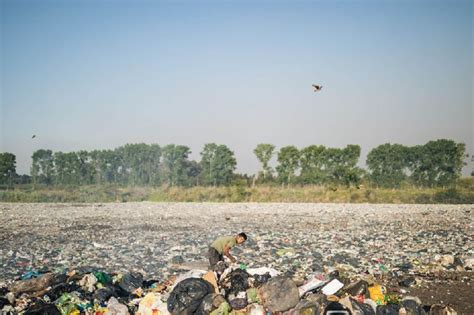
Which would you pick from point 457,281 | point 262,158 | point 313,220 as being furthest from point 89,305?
point 262,158

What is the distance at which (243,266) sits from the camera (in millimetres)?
8102

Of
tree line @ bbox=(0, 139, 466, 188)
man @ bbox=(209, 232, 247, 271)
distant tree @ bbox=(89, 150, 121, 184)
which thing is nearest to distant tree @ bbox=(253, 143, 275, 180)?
tree line @ bbox=(0, 139, 466, 188)

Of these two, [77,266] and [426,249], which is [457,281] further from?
[77,266]

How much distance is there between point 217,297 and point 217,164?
3737 centimetres

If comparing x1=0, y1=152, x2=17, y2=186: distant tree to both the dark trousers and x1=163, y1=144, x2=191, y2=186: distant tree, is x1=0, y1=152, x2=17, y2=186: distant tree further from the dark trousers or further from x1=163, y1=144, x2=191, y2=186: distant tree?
the dark trousers

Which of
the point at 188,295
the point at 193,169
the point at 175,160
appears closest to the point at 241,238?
the point at 188,295

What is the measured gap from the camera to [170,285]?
718 cm

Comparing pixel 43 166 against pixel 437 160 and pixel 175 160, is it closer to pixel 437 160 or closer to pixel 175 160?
pixel 175 160

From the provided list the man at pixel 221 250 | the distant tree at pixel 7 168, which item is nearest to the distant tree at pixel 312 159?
the distant tree at pixel 7 168

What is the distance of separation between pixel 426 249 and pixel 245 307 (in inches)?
250

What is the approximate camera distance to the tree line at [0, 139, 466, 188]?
38.7m

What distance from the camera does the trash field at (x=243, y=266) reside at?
6.36 m

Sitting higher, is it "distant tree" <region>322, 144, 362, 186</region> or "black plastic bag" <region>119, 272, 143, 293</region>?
"distant tree" <region>322, 144, 362, 186</region>

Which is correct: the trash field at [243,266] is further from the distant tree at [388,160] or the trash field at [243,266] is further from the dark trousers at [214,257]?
the distant tree at [388,160]
